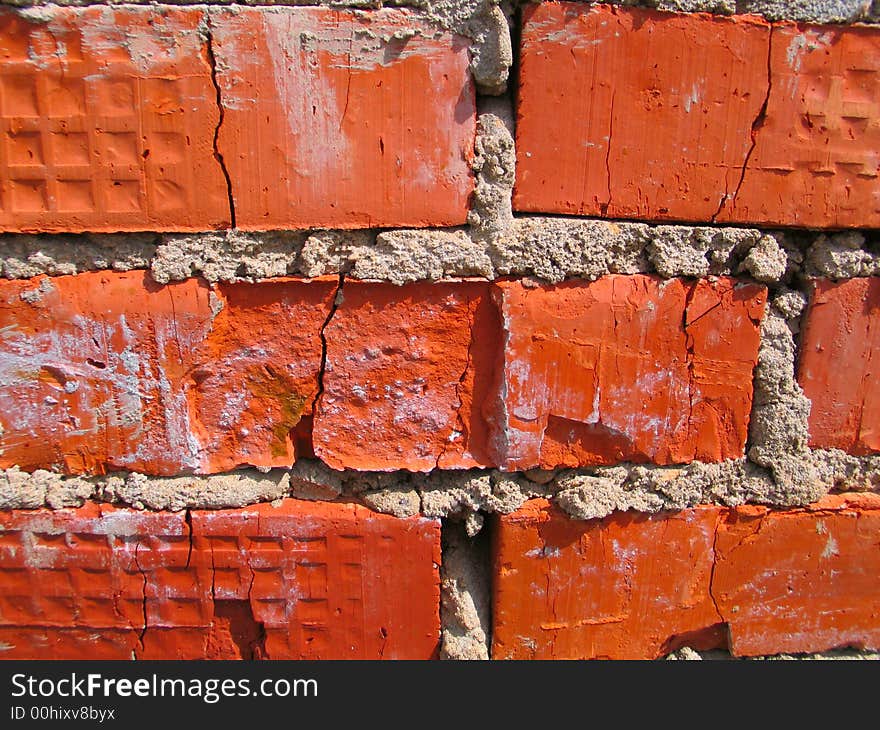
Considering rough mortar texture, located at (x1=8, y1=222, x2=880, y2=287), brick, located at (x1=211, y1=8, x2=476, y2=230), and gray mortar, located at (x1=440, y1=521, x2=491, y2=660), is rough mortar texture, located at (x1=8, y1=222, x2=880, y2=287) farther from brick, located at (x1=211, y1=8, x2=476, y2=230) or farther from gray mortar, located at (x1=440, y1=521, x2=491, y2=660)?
gray mortar, located at (x1=440, y1=521, x2=491, y2=660)

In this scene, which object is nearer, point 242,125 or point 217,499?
point 242,125

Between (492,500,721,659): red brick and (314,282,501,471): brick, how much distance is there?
20cm

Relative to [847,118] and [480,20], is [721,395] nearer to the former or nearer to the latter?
[847,118]

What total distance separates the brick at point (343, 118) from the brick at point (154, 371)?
0.48 ft

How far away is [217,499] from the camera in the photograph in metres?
1.06

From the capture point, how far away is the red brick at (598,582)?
111 cm

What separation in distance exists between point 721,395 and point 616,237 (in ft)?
1.14

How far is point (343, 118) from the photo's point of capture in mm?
941

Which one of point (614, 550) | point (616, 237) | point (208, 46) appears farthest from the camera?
point (614, 550)

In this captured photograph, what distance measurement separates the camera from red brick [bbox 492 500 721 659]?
1.11 meters

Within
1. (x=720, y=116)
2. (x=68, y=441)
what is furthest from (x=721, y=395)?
(x=68, y=441)

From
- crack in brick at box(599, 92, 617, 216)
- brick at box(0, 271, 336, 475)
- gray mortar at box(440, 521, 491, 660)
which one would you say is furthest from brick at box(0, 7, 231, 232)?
gray mortar at box(440, 521, 491, 660)

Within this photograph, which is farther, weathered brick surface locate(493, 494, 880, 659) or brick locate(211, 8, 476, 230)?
weathered brick surface locate(493, 494, 880, 659)

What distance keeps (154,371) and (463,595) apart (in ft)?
2.22
